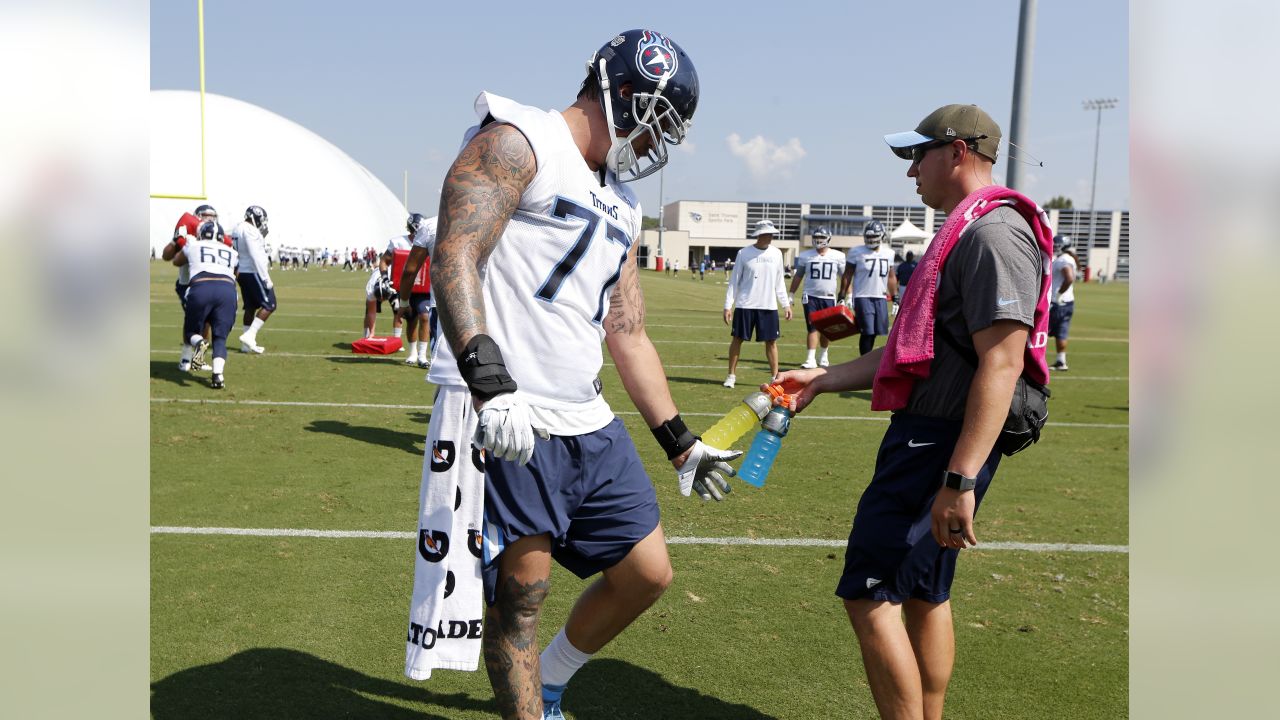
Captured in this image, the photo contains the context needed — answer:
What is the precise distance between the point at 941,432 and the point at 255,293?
13.7 m

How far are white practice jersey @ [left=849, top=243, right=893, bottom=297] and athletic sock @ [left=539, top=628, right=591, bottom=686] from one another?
11807 millimetres

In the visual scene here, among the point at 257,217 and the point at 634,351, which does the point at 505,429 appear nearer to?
the point at 634,351

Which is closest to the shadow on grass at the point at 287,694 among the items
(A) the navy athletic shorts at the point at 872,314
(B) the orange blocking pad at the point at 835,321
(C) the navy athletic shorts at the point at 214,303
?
(B) the orange blocking pad at the point at 835,321

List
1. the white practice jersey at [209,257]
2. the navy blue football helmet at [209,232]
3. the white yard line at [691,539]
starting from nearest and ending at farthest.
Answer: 1. the white yard line at [691,539]
2. the white practice jersey at [209,257]
3. the navy blue football helmet at [209,232]

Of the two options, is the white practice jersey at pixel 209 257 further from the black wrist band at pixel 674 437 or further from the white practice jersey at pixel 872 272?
the black wrist band at pixel 674 437

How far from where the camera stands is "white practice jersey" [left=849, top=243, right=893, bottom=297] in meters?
14.3

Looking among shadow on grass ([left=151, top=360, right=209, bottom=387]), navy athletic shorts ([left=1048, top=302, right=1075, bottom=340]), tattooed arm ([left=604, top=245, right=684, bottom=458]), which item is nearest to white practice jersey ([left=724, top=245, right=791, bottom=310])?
navy athletic shorts ([left=1048, top=302, right=1075, bottom=340])

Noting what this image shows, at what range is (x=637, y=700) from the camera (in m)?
3.63

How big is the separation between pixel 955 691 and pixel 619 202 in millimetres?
2303

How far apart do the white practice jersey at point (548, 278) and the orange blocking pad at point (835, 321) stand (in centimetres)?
649

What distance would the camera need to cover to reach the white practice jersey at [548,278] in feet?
9.02

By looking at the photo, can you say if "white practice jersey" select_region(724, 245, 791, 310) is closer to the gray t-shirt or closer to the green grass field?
the green grass field
